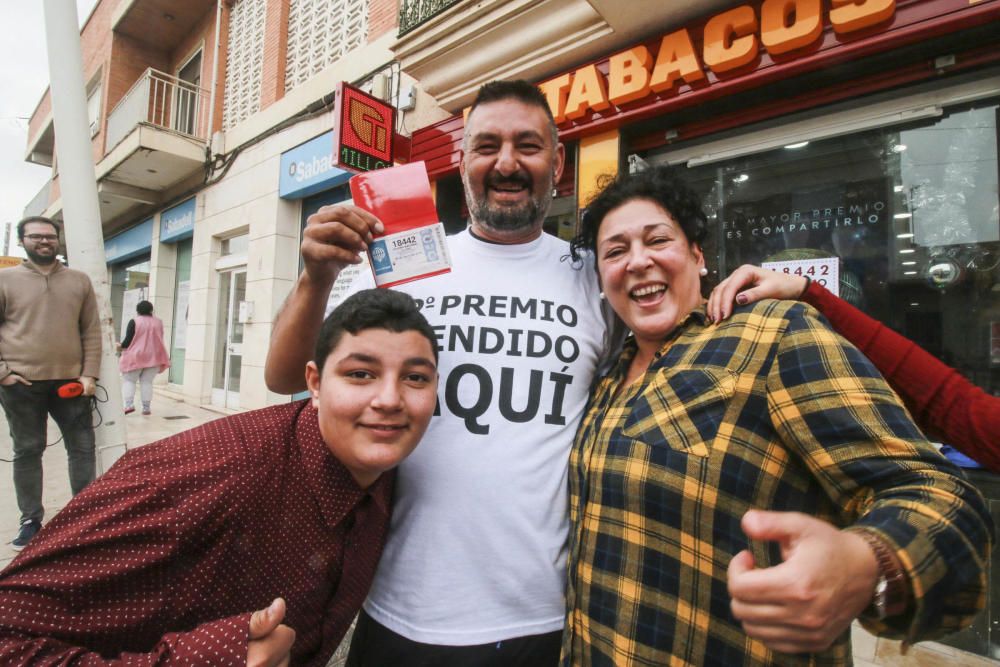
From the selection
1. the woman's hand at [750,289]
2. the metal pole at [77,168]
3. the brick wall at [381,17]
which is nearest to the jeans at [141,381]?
the metal pole at [77,168]

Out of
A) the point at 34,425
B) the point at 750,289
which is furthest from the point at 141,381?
the point at 750,289

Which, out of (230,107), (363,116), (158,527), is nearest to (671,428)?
(158,527)

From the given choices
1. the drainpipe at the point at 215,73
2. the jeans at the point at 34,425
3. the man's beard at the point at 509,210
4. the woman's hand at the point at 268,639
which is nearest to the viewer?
the woman's hand at the point at 268,639

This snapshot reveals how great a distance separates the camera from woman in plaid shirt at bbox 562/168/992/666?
67 centimetres

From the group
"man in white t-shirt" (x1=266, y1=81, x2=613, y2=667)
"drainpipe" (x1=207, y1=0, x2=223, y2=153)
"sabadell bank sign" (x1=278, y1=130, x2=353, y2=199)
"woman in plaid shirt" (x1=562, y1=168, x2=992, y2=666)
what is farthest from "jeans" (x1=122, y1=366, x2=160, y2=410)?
"woman in plaid shirt" (x1=562, y1=168, x2=992, y2=666)

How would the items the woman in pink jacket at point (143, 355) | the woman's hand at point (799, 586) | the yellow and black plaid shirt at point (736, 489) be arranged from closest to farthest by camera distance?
the woman's hand at point (799, 586), the yellow and black plaid shirt at point (736, 489), the woman in pink jacket at point (143, 355)

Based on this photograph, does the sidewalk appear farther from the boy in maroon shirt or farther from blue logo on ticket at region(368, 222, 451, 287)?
blue logo on ticket at region(368, 222, 451, 287)

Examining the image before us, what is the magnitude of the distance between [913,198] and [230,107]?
33.9 feet

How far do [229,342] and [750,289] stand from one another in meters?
9.42

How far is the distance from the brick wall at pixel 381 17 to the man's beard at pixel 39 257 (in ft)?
14.5

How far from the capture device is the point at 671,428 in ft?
3.57

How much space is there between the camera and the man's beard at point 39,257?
3.42 m

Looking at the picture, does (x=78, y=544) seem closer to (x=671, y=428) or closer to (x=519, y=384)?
(x=519, y=384)

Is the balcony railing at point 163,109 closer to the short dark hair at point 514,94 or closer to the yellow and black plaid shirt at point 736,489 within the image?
the short dark hair at point 514,94
